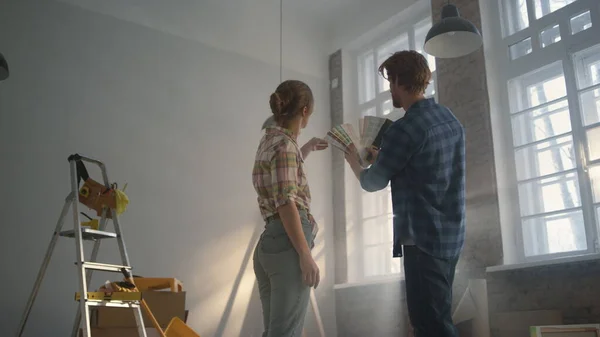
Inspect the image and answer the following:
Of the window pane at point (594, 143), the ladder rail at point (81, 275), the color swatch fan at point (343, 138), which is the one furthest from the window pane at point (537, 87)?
the ladder rail at point (81, 275)

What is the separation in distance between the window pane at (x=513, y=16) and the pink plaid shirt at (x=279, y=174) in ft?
12.0

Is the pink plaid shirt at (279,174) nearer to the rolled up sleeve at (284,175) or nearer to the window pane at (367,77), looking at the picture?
the rolled up sleeve at (284,175)

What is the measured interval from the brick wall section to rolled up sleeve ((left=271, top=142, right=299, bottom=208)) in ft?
14.2

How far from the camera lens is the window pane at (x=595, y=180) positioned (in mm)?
3869

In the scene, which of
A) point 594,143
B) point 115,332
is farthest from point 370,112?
point 115,332

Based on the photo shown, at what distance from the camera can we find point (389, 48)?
6258mm

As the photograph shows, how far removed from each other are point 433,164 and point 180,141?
3.64 m

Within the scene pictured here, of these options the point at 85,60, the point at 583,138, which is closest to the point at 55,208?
the point at 85,60

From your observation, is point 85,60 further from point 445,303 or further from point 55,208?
point 445,303

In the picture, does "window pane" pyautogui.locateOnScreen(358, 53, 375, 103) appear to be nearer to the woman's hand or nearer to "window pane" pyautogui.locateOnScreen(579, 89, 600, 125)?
"window pane" pyautogui.locateOnScreen(579, 89, 600, 125)

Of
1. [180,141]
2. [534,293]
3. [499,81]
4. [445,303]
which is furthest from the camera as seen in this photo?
[180,141]

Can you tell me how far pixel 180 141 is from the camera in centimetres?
516

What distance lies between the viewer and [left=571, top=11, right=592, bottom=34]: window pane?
165 inches

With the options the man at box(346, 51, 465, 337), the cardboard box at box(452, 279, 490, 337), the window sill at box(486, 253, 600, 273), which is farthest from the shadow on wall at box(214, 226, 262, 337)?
the man at box(346, 51, 465, 337)
